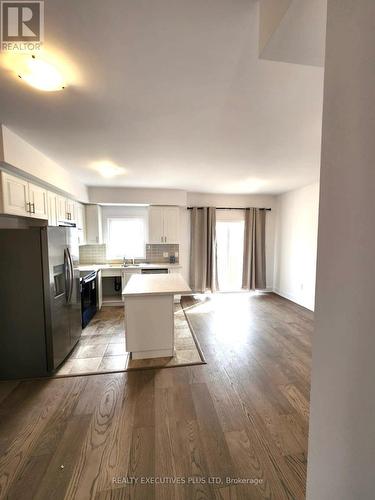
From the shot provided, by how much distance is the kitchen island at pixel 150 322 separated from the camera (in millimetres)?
2539

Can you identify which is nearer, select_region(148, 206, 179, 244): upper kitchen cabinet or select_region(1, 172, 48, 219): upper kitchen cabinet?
select_region(1, 172, 48, 219): upper kitchen cabinet

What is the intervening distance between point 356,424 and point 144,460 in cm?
145

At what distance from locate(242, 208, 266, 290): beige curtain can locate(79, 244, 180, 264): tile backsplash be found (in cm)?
176

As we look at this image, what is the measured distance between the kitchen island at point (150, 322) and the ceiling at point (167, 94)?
1650 mm

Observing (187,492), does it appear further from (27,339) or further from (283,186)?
(283,186)

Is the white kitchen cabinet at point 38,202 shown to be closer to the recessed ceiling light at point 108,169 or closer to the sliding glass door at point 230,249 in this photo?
the recessed ceiling light at point 108,169

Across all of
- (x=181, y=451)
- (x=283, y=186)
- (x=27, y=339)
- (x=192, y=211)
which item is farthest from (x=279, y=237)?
(x=27, y=339)

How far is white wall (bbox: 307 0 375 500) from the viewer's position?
0.55 m

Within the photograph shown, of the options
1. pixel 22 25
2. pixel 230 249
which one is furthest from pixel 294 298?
pixel 22 25

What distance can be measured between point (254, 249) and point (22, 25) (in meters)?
5.13

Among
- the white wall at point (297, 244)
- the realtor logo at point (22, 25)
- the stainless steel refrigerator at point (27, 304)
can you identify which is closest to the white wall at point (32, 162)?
the stainless steel refrigerator at point (27, 304)

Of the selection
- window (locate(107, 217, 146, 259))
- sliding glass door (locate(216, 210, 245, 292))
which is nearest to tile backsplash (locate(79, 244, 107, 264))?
window (locate(107, 217, 146, 259))

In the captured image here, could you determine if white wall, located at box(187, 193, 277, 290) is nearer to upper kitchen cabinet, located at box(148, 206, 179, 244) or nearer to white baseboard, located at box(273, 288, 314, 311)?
white baseboard, located at box(273, 288, 314, 311)

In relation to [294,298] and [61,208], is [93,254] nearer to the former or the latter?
[61,208]
